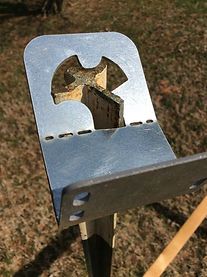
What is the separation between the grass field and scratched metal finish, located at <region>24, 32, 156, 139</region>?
62.6 inches

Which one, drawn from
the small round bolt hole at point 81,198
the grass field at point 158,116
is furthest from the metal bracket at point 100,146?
the grass field at point 158,116

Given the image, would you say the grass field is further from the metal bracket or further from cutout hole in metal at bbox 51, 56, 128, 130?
the metal bracket

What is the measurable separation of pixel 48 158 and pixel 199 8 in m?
3.94

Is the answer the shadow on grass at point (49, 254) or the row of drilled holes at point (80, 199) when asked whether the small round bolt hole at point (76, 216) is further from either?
the shadow on grass at point (49, 254)

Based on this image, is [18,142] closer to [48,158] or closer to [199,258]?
[199,258]

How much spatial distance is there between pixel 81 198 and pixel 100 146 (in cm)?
57

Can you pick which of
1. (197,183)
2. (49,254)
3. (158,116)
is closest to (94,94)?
(197,183)

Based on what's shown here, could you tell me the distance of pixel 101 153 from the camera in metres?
2.00

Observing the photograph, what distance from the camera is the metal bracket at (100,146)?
1.50 meters

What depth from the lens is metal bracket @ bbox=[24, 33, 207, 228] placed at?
59.2 inches

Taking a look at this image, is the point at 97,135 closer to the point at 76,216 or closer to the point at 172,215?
the point at 76,216

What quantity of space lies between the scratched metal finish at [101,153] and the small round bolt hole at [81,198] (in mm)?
358

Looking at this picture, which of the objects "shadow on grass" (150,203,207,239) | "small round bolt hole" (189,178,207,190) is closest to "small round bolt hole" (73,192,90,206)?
"small round bolt hole" (189,178,207,190)

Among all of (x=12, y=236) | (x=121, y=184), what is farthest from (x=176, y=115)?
(x=121, y=184)
